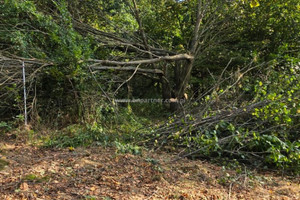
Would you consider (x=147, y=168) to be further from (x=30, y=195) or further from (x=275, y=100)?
(x=275, y=100)

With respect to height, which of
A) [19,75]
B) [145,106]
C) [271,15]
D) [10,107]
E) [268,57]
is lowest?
[145,106]

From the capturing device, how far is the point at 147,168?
3.20 meters

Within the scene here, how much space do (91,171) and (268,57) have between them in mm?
5843

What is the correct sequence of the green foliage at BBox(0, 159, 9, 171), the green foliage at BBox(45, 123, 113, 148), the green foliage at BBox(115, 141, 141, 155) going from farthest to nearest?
the green foliage at BBox(45, 123, 113, 148), the green foliage at BBox(115, 141, 141, 155), the green foliage at BBox(0, 159, 9, 171)

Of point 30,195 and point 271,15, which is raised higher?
point 271,15

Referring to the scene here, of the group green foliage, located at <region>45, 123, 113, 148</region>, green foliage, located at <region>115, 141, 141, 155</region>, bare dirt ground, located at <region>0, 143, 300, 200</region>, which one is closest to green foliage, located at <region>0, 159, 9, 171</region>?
bare dirt ground, located at <region>0, 143, 300, 200</region>

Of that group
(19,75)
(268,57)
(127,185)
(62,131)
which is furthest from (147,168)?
(268,57)

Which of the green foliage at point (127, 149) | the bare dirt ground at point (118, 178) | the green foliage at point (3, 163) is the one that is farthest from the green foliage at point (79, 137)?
the green foliage at point (3, 163)

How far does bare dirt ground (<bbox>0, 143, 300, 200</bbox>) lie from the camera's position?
2.45 metres

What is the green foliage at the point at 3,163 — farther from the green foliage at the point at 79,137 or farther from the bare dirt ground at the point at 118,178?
the green foliage at the point at 79,137

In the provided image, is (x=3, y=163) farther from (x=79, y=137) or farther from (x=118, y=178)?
(x=118, y=178)

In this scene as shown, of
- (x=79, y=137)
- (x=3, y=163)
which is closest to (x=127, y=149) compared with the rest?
(x=79, y=137)

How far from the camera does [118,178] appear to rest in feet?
9.30

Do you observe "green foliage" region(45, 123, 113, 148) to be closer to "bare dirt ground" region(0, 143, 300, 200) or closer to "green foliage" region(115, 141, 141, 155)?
"bare dirt ground" region(0, 143, 300, 200)
